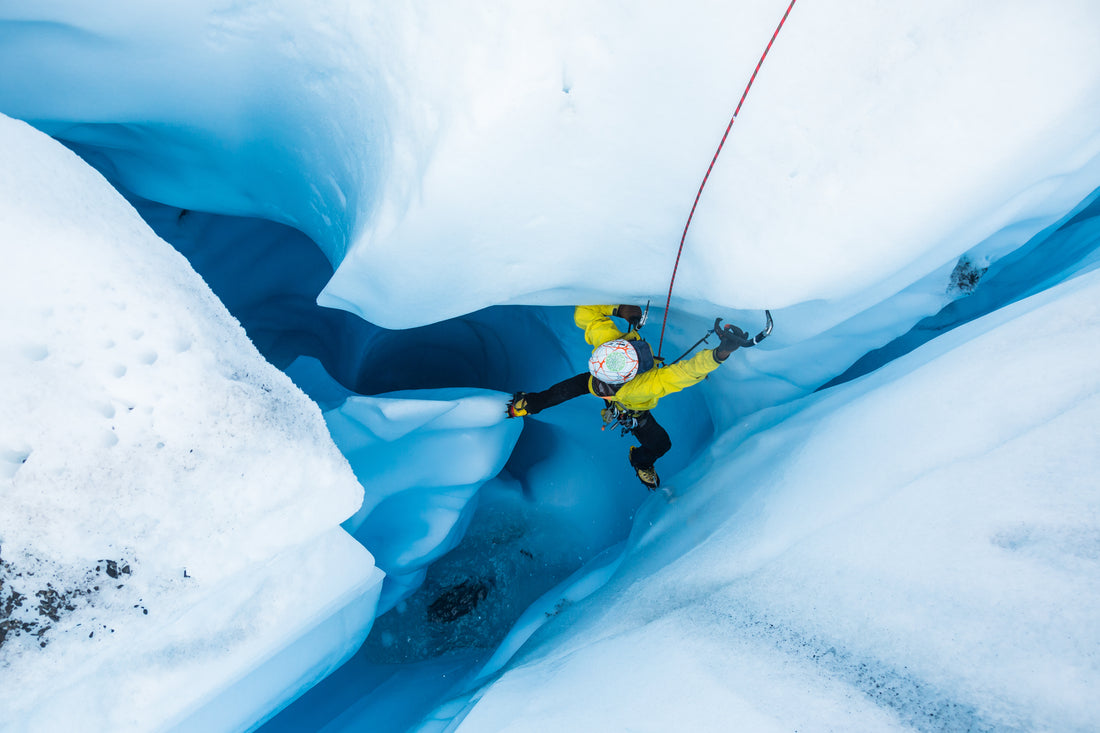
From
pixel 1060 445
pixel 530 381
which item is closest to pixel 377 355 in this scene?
pixel 530 381

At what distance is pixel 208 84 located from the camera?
2232 mm

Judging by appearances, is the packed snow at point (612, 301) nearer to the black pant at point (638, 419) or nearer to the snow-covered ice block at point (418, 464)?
the snow-covered ice block at point (418, 464)

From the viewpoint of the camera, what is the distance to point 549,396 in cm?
331

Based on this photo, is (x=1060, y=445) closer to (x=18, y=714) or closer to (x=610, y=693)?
(x=610, y=693)

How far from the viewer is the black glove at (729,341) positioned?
2.38 m

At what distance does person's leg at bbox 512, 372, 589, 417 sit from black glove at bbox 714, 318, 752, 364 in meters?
1.06

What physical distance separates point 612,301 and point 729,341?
0.57 meters

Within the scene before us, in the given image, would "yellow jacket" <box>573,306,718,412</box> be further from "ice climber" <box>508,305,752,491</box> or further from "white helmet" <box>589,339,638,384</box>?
"white helmet" <box>589,339,638,384</box>

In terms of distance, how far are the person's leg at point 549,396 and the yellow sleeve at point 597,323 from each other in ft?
1.65

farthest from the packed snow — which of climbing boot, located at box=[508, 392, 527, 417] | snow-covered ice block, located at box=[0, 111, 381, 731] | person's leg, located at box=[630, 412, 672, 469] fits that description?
climbing boot, located at box=[508, 392, 527, 417]

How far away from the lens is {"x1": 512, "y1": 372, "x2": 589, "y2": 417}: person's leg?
10.6ft

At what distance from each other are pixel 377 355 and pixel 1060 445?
12.9ft

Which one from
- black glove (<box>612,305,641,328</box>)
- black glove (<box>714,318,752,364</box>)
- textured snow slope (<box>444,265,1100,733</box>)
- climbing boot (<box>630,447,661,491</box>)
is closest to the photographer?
textured snow slope (<box>444,265,1100,733</box>)

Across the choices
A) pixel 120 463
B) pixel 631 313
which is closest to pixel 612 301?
pixel 631 313
